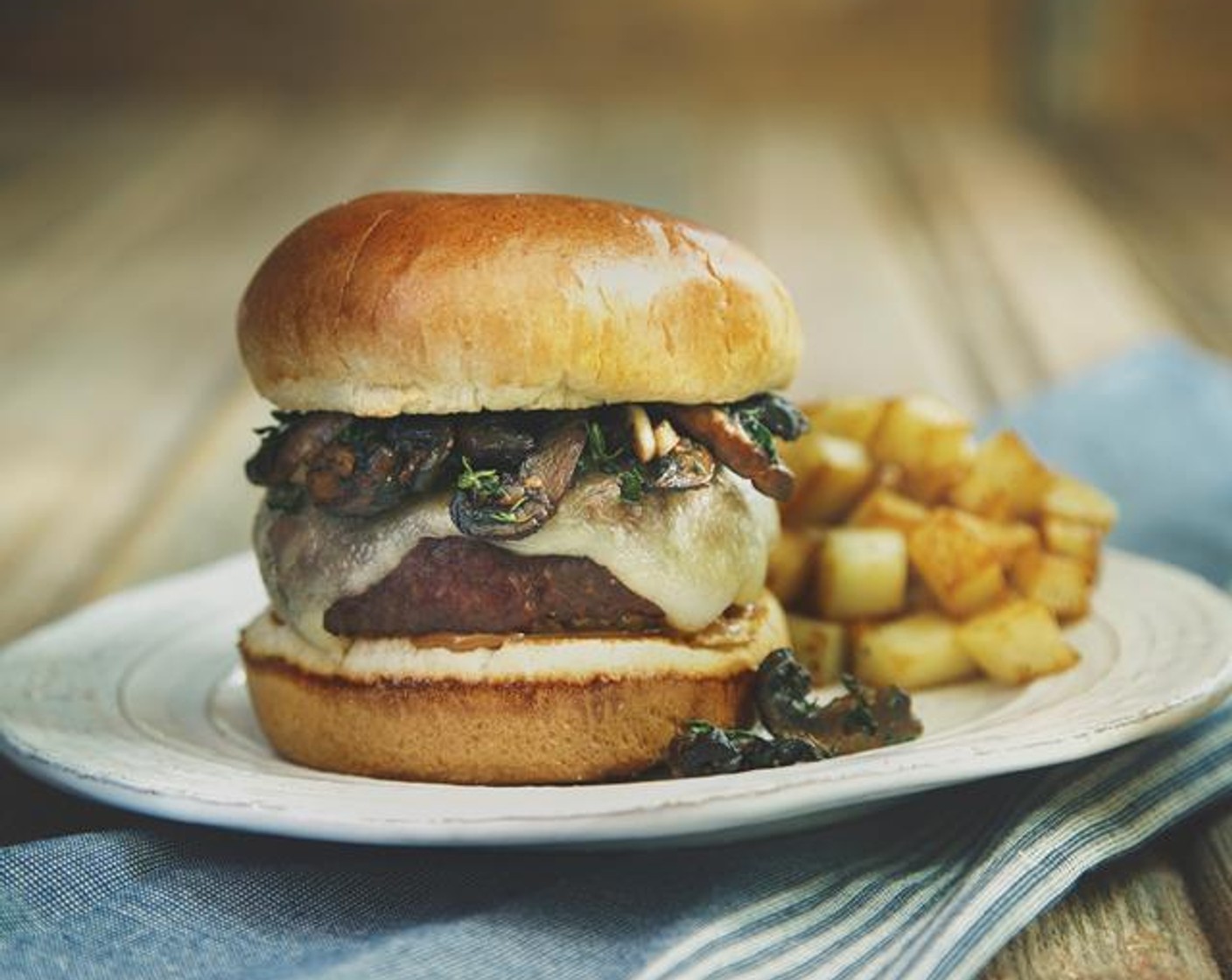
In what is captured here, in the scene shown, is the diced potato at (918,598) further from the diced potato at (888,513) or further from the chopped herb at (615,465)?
the chopped herb at (615,465)

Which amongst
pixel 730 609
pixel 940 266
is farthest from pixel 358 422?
pixel 940 266

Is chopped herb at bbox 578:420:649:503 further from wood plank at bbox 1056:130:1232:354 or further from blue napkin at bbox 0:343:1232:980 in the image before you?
wood plank at bbox 1056:130:1232:354

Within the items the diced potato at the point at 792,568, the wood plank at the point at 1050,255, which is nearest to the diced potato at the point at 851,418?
the diced potato at the point at 792,568

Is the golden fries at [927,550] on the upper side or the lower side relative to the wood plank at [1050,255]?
lower

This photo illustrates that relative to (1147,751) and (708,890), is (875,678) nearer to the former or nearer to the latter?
(1147,751)

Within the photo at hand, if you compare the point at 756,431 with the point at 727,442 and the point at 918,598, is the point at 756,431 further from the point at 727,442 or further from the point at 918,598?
the point at 918,598

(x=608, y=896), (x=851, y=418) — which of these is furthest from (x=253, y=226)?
(x=608, y=896)
